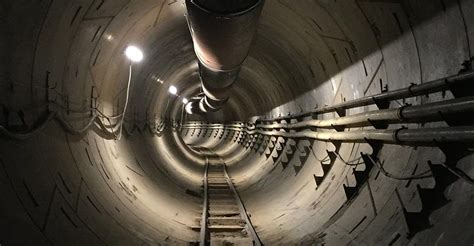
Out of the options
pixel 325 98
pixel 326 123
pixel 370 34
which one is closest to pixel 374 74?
pixel 370 34

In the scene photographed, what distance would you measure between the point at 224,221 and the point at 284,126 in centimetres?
304

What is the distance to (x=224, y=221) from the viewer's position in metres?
7.66

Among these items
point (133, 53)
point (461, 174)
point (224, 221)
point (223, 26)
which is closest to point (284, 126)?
point (224, 221)

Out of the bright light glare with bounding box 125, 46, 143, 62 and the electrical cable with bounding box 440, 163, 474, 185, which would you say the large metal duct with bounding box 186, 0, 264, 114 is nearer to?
the bright light glare with bounding box 125, 46, 143, 62

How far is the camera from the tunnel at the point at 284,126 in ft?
10.5

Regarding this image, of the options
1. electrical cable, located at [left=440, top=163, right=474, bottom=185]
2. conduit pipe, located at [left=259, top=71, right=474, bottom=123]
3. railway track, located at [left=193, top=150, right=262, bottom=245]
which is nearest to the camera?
electrical cable, located at [left=440, top=163, right=474, bottom=185]

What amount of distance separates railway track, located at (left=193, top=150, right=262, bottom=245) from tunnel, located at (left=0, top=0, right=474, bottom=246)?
0.05m

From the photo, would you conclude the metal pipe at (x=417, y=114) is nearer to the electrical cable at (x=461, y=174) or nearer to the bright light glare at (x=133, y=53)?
the electrical cable at (x=461, y=174)

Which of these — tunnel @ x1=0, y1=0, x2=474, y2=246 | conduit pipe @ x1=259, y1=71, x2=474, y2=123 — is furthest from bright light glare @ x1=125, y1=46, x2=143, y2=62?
conduit pipe @ x1=259, y1=71, x2=474, y2=123

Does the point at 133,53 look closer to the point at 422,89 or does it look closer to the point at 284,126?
the point at 284,126

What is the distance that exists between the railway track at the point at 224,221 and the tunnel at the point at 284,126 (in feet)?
0.17

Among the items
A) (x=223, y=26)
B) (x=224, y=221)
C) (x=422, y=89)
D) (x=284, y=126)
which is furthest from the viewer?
(x=284, y=126)

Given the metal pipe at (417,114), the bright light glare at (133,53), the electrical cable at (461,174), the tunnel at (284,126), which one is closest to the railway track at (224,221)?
the tunnel at (284,126)

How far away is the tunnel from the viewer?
320cm
